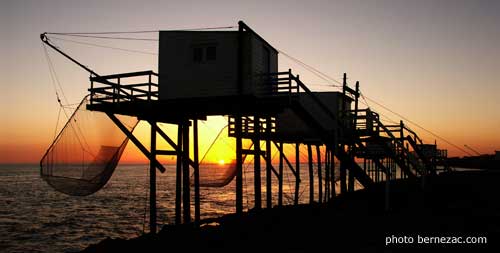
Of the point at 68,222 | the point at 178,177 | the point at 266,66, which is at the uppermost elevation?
the point at 266,66

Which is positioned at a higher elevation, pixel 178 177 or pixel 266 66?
pixel 266 66

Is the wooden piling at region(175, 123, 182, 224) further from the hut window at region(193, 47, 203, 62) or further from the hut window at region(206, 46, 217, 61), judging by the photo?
the hut window at region(206, 46, 217, 61)

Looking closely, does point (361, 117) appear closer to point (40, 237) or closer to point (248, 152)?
point (248, 152)

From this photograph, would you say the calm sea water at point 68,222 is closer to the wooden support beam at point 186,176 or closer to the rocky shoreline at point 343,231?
the wooden support beam at point 186,176

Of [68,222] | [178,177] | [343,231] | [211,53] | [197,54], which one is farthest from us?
[68,222]

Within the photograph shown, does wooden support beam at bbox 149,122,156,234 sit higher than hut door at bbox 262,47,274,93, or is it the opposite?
hut door at bbox 262,47,274,93

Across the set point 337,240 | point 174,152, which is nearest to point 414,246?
point 337,240

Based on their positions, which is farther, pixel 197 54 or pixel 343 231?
pixel 197 54

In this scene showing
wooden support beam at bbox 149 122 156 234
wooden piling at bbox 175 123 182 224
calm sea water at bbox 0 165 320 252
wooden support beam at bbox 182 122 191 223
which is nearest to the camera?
wooden support beam at bbox 149 122 156 234

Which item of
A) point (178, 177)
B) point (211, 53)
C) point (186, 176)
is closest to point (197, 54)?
point (211, 53)

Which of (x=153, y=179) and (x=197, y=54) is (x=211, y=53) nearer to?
(x=197, y=54)

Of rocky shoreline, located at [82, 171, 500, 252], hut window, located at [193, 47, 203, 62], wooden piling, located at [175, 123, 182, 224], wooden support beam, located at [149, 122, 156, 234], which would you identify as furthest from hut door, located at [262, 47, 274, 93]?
wooden support beam, located at [149, 122, 156, 234]

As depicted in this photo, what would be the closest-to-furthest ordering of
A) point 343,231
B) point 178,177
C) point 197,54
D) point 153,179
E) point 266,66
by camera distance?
point 343,231, point 197,54, point 266,66, point 153,179, point 178,177

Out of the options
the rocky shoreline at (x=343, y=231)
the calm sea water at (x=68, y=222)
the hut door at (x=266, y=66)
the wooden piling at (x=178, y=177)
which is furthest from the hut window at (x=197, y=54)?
the calm sea water at (x=68, y=222)
